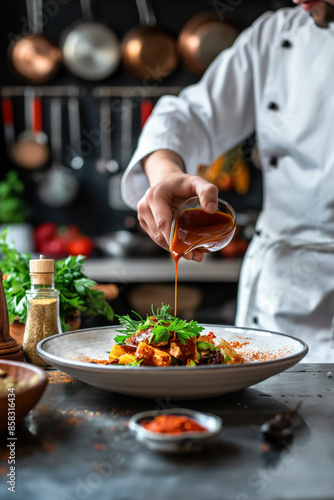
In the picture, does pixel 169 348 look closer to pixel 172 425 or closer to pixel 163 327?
pixel 163 327

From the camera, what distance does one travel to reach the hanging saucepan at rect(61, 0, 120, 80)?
4.02 metres

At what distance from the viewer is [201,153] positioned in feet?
6.09

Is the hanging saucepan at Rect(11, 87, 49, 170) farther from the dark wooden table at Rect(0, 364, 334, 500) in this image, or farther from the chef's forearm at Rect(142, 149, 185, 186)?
the dark wooden table at Rect(0, 364, 334, 500)

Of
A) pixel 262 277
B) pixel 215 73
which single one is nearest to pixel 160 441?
pixel 262 277

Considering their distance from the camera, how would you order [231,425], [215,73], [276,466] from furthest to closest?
[215,73], [231,425], [276,466]

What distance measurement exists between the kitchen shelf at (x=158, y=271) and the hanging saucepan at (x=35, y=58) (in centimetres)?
153

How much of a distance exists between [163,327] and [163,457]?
35 centimetres

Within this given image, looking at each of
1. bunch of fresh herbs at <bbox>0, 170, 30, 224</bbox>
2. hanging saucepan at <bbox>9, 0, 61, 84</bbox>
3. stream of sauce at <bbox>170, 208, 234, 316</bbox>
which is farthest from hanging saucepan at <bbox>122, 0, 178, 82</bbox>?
stream of sauce at <bbox>170, 208, 234, 316</bbox>

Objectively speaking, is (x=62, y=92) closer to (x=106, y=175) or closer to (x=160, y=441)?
(x=106, y=175)

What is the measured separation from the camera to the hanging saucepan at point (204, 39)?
396cm

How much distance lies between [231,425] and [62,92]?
3722 mm

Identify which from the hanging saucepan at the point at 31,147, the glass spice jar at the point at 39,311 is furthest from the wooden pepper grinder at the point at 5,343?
the hanging saucepan at the point at 31,147

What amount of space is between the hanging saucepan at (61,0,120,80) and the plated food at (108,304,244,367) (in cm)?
333

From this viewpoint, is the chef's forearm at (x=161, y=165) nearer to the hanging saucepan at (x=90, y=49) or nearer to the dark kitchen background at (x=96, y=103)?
the dark kitchen background at (x=96, y=103)
